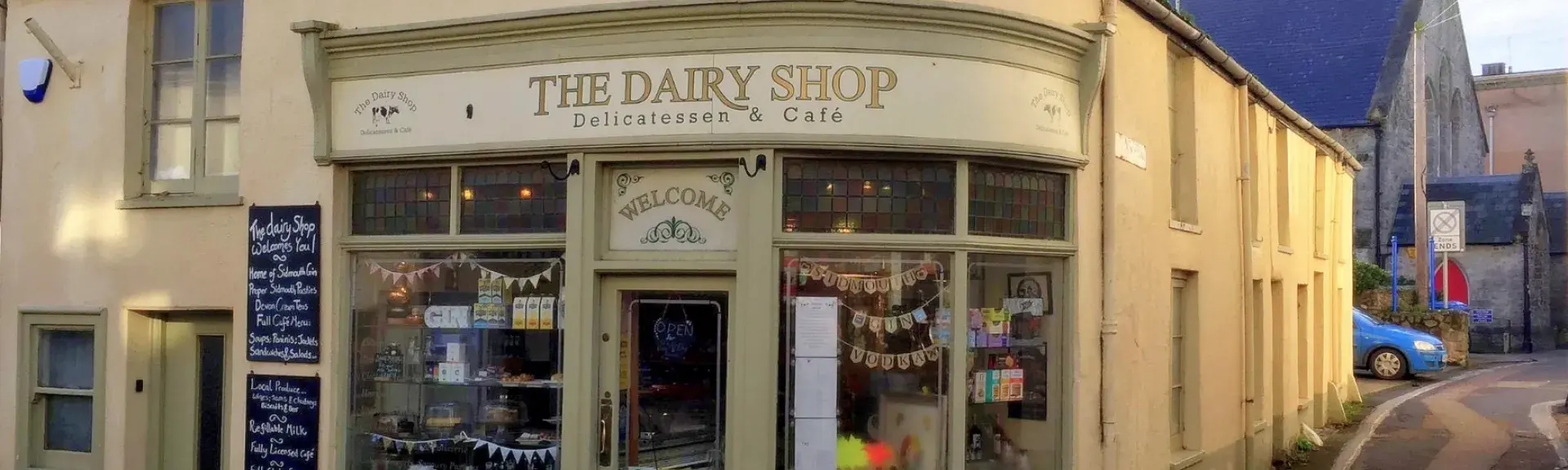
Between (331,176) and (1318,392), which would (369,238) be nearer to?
(331,176)

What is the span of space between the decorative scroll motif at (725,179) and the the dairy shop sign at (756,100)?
1.03ft

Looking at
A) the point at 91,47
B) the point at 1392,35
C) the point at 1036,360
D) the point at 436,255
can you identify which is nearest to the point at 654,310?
the point at 436,255

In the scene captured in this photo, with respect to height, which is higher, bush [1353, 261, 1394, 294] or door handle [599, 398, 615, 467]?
bush [1353, 261, 1394, 294]

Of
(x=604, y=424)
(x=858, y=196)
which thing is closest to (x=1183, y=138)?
(x=858, y=196)

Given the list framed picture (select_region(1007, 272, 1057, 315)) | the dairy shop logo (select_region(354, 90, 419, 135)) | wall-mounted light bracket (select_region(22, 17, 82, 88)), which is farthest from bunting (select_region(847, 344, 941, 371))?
wall-mounted light bracket (select_region(22, 17, 82, 88))

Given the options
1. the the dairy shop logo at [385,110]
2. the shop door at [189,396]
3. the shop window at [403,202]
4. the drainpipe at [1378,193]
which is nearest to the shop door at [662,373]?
the shop window at [403,202]

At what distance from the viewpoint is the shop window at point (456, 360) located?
8.02m

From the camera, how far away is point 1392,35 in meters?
36.8

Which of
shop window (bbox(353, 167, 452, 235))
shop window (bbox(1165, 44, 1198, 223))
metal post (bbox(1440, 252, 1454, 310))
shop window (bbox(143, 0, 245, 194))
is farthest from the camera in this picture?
metal post (bbox(1440, 252, 1454, 310))

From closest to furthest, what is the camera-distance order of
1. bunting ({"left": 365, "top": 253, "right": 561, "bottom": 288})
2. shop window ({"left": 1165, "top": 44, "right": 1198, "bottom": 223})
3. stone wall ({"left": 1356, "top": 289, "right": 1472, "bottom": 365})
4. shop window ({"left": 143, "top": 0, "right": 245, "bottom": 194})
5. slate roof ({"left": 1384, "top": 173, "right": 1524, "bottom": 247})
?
bunting ({"left": 365, "top": 253, "right": 561, "bottom": 288}) < shop window ({"left": 143, "top": 0, "right": 245, "bottom": 194}) < shop window ({"left": 1165, "top": 44, "right": 1198, "bottom": 223}) < stone wall ({"left": 1356, "top": 289, "right": 1472, "bottom": 365}) < slate roof ({"left": 1384, "top": 173, "right": 1524, "bottom": 247})

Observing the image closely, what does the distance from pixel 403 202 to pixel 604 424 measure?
2073 mm

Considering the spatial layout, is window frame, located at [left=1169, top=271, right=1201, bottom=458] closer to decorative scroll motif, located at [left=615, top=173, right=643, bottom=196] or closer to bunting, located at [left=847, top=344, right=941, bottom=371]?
bunting, located at [left=847, top=344, right=941, bottom=371]

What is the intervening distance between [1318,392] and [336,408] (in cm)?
1296

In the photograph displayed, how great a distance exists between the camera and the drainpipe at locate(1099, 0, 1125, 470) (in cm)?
800
